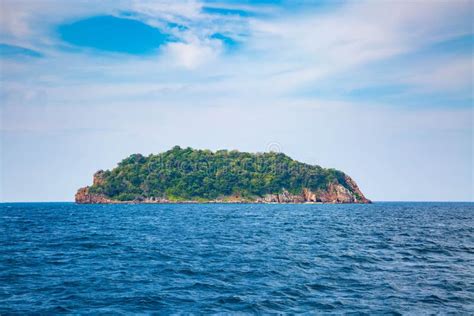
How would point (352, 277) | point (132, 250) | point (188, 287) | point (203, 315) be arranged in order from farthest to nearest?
point (132, 250) < point (352, 277) < point (188, 287) < point (203, 315)

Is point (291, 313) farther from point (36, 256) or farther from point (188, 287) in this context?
point (36, 256)

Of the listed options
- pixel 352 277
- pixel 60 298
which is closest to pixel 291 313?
pixel 352 277

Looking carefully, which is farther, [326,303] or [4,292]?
[4,292]

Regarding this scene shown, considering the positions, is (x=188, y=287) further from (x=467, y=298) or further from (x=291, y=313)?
(x=467, y=298)

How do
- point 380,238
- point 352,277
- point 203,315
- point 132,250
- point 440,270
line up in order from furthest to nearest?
1. point 380,238
2. point 132,250
3. point 440,270
4. point 352,277
5. point 203,315

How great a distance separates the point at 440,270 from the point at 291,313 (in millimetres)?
17585

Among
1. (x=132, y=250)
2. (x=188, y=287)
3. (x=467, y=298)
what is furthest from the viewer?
(x=132, y=250)

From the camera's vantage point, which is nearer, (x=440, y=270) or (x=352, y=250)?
(x=440, y=270)

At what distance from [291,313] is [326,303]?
2835 mm

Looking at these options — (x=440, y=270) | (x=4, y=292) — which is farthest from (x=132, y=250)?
(x=440, y=270)

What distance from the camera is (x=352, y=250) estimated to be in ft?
132

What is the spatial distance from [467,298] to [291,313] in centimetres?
1139

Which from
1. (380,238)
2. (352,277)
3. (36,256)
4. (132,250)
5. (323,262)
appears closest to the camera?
(352,277)

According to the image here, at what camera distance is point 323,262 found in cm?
3312
